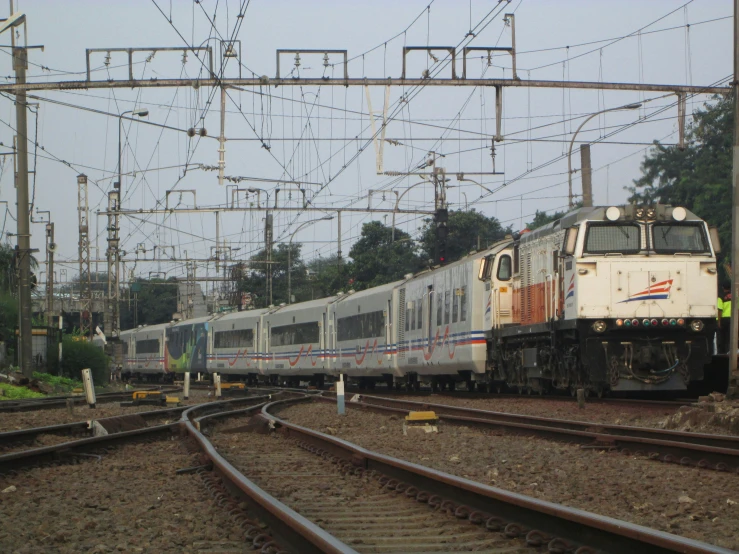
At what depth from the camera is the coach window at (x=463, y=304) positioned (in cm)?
2223

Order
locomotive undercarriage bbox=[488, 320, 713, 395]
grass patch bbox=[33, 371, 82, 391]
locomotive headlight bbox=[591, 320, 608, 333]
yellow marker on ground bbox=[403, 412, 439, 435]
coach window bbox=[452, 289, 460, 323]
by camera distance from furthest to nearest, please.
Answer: grass patch bbox=[33, 371, 82, 391], coach window bbox=[452, 289, 460, 323], locomotive undercarriage bbox=[488, 320, 713, 395], locomotive headlight bbox=[591, 320, 608, 333], yellow marker on ground bbox=[403, 412, 439, 435]

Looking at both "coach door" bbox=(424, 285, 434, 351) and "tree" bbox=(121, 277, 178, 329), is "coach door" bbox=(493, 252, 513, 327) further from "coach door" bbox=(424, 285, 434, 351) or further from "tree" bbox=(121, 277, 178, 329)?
"tree" bbox=(121, 277, 178, 329)

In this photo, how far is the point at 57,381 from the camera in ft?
112

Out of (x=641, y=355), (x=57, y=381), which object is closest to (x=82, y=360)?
(x=57, y=381)

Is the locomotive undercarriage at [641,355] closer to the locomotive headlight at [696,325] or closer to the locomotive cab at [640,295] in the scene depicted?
the locomotive cab at [640,295]

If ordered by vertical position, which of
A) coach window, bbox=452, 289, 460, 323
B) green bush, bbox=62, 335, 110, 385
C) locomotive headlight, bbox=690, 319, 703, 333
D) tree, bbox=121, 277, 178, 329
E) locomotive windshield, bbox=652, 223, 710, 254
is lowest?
green bush, bbox=62, 335, 110, 385

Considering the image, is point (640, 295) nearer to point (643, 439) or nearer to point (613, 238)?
point (613, 238)

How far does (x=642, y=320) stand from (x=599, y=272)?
1.11 metres

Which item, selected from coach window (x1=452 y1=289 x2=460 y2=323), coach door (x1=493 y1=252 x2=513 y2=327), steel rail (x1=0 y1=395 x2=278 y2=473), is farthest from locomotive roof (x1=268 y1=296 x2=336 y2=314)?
steel rail (x1=0 y1=395 x2=278 y2=473)

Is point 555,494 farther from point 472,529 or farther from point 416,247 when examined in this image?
point 416,247

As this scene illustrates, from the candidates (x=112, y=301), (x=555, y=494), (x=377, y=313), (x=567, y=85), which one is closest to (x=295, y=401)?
(x=377, y=313)

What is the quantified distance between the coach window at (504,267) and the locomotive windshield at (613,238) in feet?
14.5

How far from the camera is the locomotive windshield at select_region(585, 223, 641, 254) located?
16.1 metres

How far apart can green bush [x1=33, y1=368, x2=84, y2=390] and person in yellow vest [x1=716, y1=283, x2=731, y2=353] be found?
2215 centimetres
